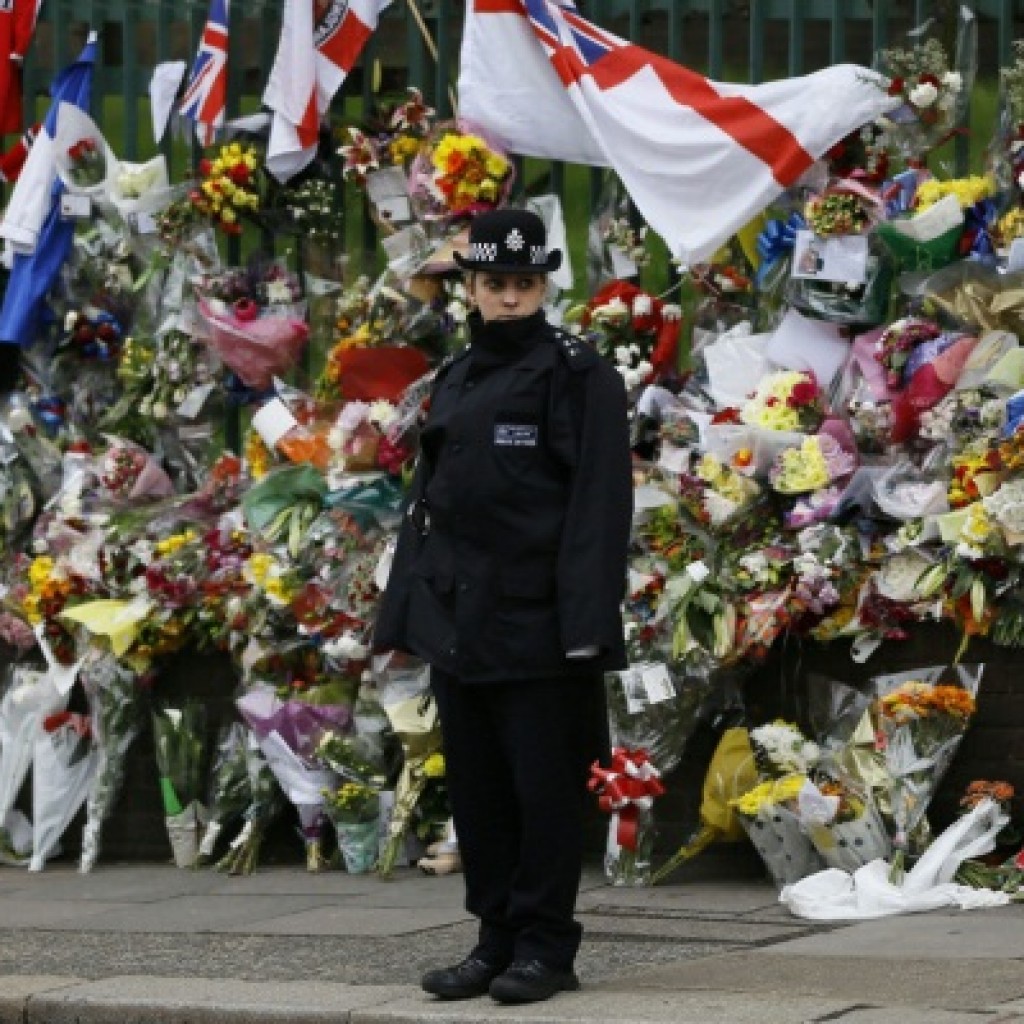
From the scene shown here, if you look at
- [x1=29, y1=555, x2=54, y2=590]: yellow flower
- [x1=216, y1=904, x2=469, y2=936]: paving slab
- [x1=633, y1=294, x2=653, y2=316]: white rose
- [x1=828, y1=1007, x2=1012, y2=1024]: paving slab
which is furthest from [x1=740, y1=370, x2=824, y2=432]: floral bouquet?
[x1=828, y1=1007, x2=1012, y2=1024]: paving slab

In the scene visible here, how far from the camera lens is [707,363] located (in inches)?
448

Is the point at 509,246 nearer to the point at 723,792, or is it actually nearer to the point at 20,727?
the point at 723,792

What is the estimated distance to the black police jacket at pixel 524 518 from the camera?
824 centimetres

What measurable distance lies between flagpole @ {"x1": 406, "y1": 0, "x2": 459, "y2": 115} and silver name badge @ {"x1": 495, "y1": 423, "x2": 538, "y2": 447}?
3978 mm

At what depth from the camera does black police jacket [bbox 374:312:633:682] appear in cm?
824

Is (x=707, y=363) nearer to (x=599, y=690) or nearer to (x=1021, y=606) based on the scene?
(x=1021, y=606)

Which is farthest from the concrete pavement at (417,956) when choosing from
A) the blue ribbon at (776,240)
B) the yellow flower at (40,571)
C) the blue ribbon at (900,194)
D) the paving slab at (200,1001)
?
Result: the blue ribbon at (900,194)

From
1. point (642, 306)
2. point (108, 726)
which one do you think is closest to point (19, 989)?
point (108, 726)

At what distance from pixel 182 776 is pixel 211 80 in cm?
294

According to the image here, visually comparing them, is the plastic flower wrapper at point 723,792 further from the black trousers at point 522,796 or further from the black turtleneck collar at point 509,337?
the black turtleneck collar at point 509,337

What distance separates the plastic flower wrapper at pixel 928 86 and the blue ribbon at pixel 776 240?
478 mm

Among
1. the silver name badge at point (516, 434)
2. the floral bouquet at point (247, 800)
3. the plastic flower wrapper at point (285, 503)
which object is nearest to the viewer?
the silver name badge at point (516, 434)

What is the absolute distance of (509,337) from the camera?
334 inches

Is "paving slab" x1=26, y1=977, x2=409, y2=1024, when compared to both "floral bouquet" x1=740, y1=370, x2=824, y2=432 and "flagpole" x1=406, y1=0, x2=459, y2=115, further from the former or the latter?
"flagpole" x1=406, y1=0, x2=459, y2=115
